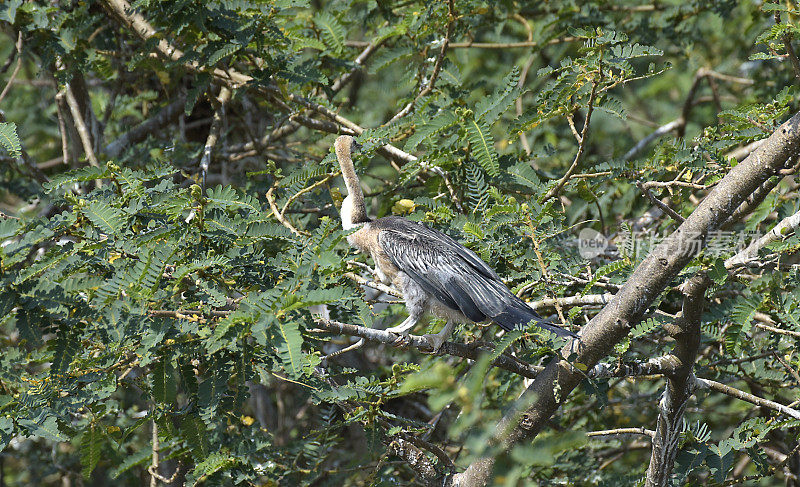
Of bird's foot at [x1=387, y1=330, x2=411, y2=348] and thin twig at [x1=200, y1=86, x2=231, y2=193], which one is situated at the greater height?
thin twig at [x1=200, y1=86, x2=231, y2=193]

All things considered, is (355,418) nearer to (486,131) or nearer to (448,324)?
(448,324)

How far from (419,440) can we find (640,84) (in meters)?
6.42

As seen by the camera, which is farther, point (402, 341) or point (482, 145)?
point (482, 145)

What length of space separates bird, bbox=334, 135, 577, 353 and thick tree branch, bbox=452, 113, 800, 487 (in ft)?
1.17

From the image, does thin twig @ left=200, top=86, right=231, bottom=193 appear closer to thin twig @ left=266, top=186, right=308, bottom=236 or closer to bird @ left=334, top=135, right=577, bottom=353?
thin twig @ left=266, top=186, right=308, bottom=236

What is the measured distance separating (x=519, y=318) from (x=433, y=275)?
608 millimetres

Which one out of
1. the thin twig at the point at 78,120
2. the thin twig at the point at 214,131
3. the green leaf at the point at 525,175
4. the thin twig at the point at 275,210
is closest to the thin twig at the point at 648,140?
the green leaf at the point at 525,175

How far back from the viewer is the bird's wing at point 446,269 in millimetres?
3562

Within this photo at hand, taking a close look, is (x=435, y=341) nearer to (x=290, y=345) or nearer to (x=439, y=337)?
(x=439, y=337)

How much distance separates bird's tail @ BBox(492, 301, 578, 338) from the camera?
3.22 metres

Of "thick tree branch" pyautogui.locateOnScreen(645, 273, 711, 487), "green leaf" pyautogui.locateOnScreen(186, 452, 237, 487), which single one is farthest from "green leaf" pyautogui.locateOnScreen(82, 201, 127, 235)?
"thick tree branch" pyautogui.locateOnScreen(645, 273, 711, 487)

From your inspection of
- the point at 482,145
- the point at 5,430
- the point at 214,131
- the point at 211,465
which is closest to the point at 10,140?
the point at 5,430

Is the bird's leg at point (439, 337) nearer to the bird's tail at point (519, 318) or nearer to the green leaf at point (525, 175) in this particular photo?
the bird's tail at point (519, 318)

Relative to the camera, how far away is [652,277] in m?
2.92
